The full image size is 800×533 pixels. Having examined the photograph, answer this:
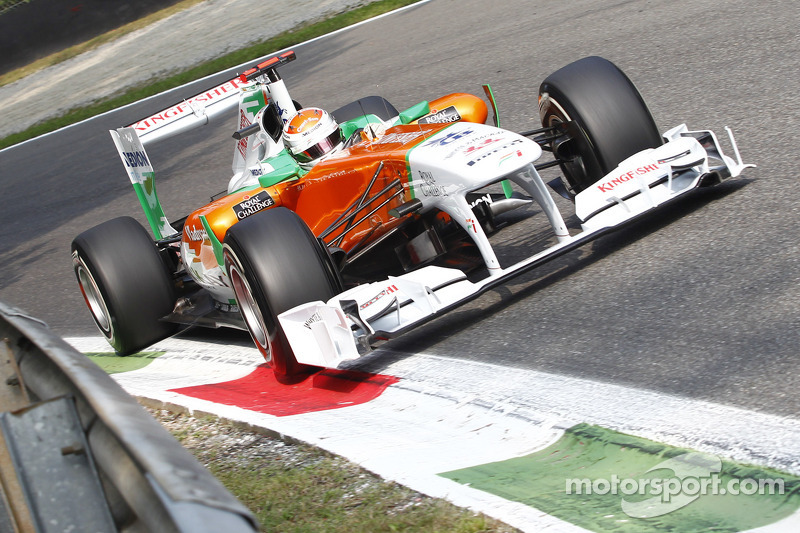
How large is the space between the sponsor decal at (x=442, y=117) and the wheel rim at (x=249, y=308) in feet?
4.93

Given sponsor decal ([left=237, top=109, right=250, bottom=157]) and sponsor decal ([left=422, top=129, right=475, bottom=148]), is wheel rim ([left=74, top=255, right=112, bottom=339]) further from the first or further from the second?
sponsor decal ([left=422, top=129, right=475, bottom=148])

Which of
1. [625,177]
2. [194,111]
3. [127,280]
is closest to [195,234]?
[127,280]

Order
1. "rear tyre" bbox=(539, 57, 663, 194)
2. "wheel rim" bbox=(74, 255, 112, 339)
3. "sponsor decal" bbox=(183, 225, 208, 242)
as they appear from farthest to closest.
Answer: "wheel rim" bbox=(74, 255, 112, 339)
"sponsor decal" bbox=(183, 225, 208, 242)
"rear tyre" bbox=(539, 57, 663, 194)

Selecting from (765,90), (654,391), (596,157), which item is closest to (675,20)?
(765,90)

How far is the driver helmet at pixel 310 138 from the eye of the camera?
568cm

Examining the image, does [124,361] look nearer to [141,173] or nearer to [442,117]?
[141,173]

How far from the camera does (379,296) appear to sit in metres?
4.37

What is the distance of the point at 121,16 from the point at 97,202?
1050 centimetres

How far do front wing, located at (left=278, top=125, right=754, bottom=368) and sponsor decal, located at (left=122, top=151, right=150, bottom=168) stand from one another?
266cm

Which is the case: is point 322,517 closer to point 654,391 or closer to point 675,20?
point 654,391

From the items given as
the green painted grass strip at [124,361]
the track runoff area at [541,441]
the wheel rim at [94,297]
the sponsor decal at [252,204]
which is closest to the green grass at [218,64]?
the wheel rim at [94,297]

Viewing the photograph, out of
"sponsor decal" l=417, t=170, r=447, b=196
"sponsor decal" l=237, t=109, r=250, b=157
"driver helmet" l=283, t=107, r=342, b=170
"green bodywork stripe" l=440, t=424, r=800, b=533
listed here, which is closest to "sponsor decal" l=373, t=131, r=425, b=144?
"sponsor decal" l=417, t=170, r=447, b=196

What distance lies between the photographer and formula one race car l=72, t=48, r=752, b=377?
176 inches

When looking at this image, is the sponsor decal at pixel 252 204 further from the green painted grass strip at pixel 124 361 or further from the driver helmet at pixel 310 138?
the green painted grass strip at pixel 124 361
